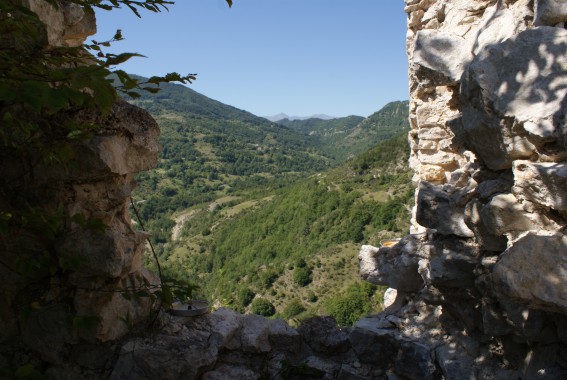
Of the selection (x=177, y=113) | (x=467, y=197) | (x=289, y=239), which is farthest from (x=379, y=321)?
(x=177, y=113)

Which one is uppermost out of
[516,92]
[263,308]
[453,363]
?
[516,92]

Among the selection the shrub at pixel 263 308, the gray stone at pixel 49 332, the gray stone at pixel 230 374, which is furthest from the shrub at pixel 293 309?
the gray stone at pixel 49 332

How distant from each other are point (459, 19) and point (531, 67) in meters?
1.67

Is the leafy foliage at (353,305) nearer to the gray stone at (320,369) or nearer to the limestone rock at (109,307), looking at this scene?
the gray stone at (320,369)

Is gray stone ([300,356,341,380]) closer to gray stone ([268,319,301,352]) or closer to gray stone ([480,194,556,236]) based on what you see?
gray stone ([268,319,301,352])

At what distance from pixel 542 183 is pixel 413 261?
5.67 ft

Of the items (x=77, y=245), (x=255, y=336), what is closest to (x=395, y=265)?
(x=255, y=336)

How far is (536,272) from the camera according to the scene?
2.45 m

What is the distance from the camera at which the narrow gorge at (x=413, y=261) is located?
2.55 m

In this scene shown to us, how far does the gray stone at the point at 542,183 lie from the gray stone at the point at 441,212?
2.41ft

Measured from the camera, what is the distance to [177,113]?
471 ft

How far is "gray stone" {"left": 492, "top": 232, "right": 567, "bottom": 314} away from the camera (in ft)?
7.79

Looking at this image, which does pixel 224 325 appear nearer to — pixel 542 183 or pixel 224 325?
pixel 224 325

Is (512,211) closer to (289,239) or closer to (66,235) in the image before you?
(66,235)
